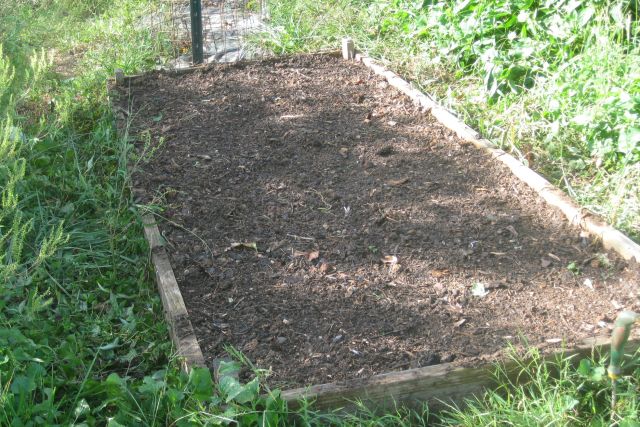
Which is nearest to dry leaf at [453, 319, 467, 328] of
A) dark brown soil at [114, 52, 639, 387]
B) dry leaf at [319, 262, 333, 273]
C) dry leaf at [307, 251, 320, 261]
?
dark brown soil at [114, 52, 639, 387]

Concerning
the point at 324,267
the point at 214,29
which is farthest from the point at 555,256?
the point at 214,29

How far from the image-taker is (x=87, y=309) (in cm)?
338

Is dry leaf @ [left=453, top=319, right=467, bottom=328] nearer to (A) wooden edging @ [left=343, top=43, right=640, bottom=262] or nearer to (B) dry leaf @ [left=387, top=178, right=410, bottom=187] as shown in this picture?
(A) wooden edging @ [left=343, top=43, right=640, bottom=262]

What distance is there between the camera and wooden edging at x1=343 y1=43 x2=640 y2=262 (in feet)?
11.7

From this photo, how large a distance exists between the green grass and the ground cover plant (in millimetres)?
1740

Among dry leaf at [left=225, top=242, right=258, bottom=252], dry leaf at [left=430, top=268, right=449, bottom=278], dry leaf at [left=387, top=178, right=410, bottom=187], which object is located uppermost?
dry leaf at [left=387, top=178, right=410, bottom=187]

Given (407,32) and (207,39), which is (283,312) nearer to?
(407,32)

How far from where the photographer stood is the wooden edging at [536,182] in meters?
3.55

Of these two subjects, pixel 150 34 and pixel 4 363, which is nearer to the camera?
pixel 4 363

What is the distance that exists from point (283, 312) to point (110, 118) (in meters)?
2.50

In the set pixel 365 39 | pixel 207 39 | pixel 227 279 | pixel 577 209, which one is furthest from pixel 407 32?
pixel 227 279

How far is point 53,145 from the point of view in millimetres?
4570

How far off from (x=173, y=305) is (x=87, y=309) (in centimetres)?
49

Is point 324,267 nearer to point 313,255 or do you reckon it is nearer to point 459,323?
point 313,255
